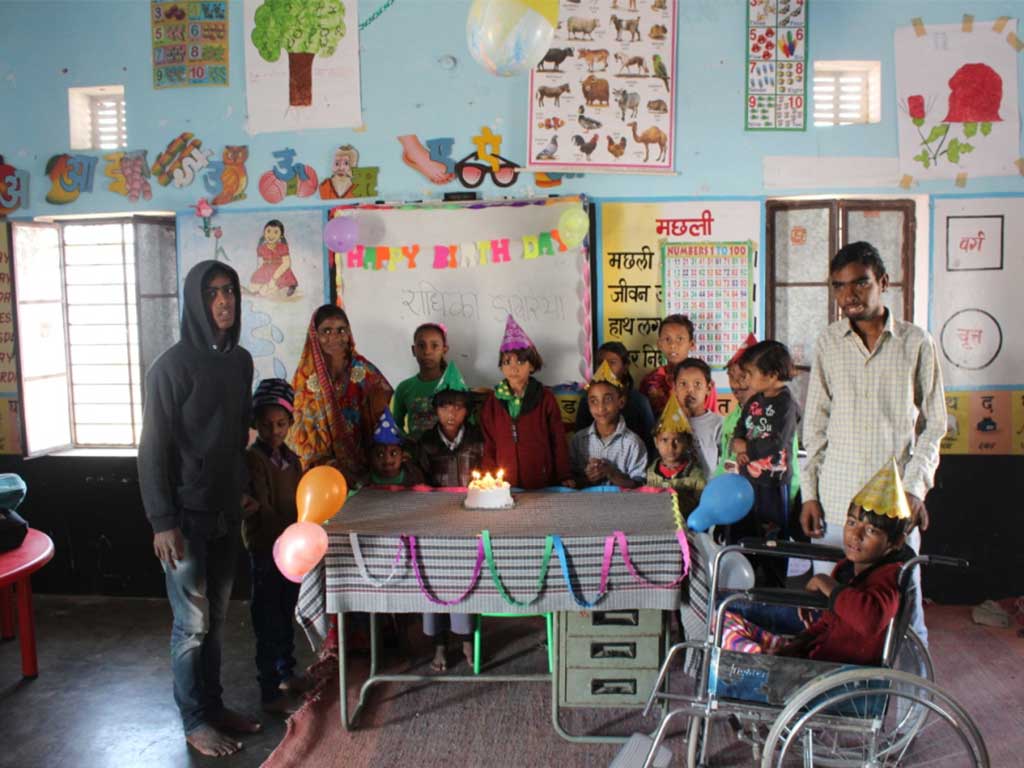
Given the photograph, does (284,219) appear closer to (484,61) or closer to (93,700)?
(484,61)

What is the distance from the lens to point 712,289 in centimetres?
471

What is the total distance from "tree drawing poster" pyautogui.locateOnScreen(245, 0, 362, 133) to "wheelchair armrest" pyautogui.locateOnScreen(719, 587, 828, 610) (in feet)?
11.0

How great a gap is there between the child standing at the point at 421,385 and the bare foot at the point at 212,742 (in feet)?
5.20

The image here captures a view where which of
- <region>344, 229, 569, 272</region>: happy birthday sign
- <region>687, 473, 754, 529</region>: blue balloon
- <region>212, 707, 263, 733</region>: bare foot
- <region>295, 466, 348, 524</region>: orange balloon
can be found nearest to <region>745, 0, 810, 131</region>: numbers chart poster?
<region>344, 229, 569, 272</region>: happy birthday sign

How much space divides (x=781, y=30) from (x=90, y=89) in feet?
12.5

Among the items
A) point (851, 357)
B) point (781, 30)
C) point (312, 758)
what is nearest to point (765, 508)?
point (851, 357)

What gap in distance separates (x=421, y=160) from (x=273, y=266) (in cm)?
102

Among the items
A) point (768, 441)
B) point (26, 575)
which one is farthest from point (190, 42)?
point (768, 441)

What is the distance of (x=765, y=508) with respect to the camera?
3.62 metres

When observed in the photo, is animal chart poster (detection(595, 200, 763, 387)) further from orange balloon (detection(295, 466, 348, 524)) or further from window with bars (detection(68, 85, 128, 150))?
window with bars (detection(68, 85, 128, 150))

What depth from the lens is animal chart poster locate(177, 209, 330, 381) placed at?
16.0ft

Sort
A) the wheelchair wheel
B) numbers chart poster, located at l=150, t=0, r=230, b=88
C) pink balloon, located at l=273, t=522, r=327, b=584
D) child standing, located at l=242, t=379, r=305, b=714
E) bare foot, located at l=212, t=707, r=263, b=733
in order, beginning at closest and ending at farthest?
the wheelchair wheel, pink balloon, located at l=273, t=522, r=327, b=584, bare foot, located at l=212, t=707, r=263, b=733, child standing, located at l=242, t=379, r=305, b=714, numbers chart poster, located at l=150, t=0, r=230, b=88

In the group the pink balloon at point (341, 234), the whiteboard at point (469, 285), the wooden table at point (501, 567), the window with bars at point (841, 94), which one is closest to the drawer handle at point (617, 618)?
the wooden table at point (501, 567)

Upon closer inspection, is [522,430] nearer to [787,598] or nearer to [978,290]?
[787,598]
